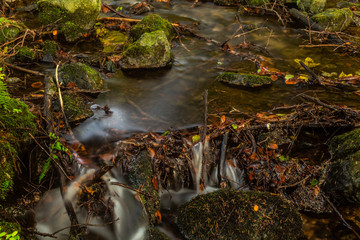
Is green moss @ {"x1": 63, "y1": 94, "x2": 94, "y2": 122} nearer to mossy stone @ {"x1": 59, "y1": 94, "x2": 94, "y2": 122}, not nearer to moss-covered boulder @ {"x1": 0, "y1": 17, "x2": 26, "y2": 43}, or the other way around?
mossy stone @ {"x1": 59, "y1": 94, "x2": 94, "y2": 122}

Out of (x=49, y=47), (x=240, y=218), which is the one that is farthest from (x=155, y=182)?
(x=49, y=47)

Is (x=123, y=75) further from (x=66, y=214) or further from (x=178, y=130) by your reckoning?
(x=66, y=214)

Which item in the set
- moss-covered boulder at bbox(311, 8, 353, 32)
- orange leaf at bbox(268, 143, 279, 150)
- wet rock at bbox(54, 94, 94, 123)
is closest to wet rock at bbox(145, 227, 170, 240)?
orange leaf at bbox(268, 143, 279, 150)

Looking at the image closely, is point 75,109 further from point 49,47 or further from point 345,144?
point 345,144

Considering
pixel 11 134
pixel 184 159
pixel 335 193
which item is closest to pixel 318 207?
pixel 335 193

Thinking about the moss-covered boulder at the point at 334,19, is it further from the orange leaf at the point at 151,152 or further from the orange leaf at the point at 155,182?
the orange leaf at the point at 155,182

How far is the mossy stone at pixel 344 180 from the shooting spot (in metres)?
4.09

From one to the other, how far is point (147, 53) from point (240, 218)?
5021 mm

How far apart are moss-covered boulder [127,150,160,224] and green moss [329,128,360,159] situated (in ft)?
10.1

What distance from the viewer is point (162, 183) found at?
458cm

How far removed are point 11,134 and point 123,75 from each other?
383 cm

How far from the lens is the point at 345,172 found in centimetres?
424

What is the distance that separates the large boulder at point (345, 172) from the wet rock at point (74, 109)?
178 inches

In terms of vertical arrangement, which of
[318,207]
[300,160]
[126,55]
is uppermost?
[126,55]
